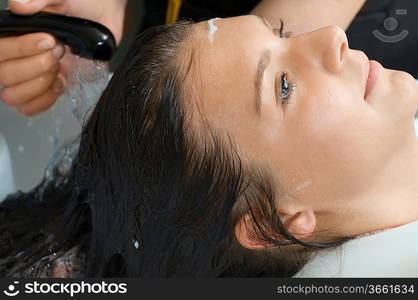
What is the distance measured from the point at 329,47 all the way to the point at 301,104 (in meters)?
0.08

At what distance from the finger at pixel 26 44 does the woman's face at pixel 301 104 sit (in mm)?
215

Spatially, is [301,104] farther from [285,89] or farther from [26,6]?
[26,6]

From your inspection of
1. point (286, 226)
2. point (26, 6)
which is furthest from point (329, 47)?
point (26, 6)

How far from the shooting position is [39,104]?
38.0 inches

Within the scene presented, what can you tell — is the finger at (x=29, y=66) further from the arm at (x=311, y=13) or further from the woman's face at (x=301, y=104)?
the arm at (x=311, y=13)

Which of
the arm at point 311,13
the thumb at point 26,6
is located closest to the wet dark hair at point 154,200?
the thumb at point 26,6

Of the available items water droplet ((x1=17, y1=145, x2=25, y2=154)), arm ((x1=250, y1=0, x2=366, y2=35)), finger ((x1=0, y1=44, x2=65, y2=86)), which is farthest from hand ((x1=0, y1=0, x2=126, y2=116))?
arm ((x1=250, y1=0, x2=366, y2=35))

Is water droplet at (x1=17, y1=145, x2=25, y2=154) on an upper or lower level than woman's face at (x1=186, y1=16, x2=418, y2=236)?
lower

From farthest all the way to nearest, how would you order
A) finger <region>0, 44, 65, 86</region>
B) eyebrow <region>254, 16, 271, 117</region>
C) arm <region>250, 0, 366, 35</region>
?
arm <region>250, 0, 366, 35</region> → finger <region>0, 44, 65, 86</region> → eyebrow <region>254, 16, 271, 117</region>

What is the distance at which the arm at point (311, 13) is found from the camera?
42.3 inches

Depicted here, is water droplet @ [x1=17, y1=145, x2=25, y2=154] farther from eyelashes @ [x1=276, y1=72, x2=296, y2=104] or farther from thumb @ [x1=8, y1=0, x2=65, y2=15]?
eyelashes @ [x1=276, y1=72, x2=296, y2=104]

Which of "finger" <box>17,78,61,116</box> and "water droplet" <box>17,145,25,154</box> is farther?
"water droplet" <box>17,145,25,154</box>

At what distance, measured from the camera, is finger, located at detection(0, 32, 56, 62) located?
842mm

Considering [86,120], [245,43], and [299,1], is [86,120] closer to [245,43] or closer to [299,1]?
[245,43]
